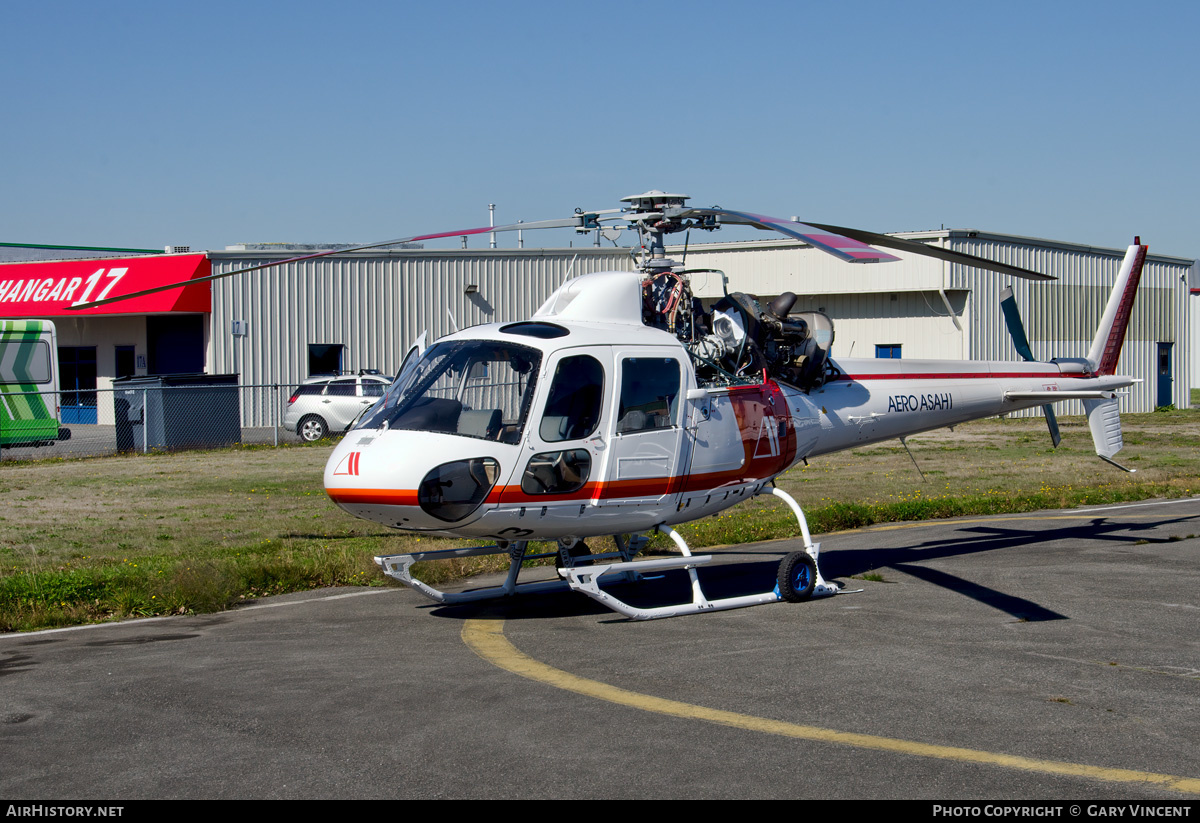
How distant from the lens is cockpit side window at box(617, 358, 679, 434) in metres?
9.51

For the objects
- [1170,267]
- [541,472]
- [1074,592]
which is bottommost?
[1074,592]

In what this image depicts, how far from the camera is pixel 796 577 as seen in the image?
10.0 m

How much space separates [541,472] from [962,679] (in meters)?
3.52

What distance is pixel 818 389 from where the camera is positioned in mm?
11578

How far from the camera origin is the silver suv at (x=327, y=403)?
2906 cm

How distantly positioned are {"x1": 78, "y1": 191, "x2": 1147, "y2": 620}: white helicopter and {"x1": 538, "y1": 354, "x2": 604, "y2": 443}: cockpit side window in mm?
12

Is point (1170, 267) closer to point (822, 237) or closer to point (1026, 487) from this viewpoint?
point (1026, 487)

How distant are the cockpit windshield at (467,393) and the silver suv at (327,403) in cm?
2002

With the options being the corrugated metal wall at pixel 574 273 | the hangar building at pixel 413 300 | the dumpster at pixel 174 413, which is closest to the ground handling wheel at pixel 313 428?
the dumpster at pixel 174 413

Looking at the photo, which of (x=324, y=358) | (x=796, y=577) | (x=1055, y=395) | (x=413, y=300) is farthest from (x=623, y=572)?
(x=413, y=300)

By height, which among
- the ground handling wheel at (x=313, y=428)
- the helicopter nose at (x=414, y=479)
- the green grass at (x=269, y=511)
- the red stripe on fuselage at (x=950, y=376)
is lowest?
the green grass at (x=269, y=511)

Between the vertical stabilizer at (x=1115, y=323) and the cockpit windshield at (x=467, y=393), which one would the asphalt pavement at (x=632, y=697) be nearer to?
the cockpit windshield at (x=467, y=393)

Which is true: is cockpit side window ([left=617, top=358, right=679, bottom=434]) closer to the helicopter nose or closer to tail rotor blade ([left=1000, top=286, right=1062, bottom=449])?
the helicopter nose

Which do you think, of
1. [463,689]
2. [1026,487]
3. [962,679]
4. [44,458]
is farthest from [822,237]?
[44,458]
